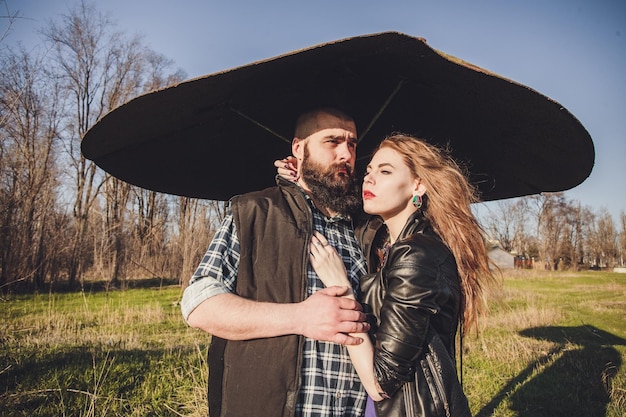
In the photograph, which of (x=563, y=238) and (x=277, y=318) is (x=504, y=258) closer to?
(x=563, y=238)

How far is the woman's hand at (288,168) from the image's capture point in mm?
2592

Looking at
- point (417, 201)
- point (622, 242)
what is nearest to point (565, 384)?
point (417, 201)

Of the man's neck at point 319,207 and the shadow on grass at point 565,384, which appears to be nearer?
the man's neck at point 319,207

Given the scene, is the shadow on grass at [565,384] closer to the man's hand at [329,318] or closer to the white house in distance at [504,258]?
the man's hand at [329,318]

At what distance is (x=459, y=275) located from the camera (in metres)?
2.25

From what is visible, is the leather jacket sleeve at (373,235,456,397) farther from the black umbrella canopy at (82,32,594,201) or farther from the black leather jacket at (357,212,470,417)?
the black umbrella canopy at (82,32,594,201)

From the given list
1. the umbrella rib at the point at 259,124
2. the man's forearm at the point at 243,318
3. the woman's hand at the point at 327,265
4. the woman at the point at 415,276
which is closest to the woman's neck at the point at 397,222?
the woman at the point at 415,276

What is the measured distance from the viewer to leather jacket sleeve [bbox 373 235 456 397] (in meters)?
1.78

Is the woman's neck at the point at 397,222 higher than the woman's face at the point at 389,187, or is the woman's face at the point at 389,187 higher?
the woman's face at the point at 389,187

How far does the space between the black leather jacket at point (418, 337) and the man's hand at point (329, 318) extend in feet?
0.50

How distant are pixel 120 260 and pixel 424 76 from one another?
26782mm

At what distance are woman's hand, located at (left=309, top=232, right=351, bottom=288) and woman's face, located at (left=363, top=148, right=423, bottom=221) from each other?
0.46m

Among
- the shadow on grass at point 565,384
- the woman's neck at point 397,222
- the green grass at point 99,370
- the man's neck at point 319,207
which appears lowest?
the shadow on grass at point 565,384

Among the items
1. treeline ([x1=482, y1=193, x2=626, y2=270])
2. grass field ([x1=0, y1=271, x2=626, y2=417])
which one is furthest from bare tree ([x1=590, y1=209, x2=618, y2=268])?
grass field ([x1=0, y1=271, x2=626, y2=417])
